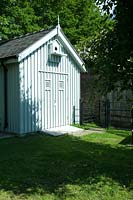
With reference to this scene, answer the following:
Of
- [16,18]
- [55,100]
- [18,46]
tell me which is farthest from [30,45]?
[16,18]

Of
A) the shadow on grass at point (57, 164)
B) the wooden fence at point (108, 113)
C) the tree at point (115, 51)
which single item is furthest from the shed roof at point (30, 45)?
the tree at point (115, 51)

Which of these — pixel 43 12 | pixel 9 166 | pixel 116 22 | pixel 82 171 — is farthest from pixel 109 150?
pixel 43 12

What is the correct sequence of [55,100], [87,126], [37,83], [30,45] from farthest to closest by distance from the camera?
[87,126]
[55,100]
[37,83]
[30,45]

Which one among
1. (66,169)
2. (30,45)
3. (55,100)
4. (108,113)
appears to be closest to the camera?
(66,169)

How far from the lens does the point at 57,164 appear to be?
7.99 m

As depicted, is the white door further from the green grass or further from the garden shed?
the green grass

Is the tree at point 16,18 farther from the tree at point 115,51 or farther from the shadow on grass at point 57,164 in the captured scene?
the tree at point 115,51

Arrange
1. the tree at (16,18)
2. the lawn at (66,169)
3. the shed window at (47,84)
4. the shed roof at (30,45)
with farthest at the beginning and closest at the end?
the tree at (16,18) → the shed window at (47,84) → the shed roof at (30,45) → the lawn at (66,169)

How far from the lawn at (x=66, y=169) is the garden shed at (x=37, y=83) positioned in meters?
1.65

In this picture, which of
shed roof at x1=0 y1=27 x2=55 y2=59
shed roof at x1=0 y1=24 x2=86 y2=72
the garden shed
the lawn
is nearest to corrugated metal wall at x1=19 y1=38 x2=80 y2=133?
the garden shed

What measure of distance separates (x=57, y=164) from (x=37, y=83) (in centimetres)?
Result: 600

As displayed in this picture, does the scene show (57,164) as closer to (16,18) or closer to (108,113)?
(108,113)

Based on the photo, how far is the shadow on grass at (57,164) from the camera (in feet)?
21.3

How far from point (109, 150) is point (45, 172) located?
3.25 meters
